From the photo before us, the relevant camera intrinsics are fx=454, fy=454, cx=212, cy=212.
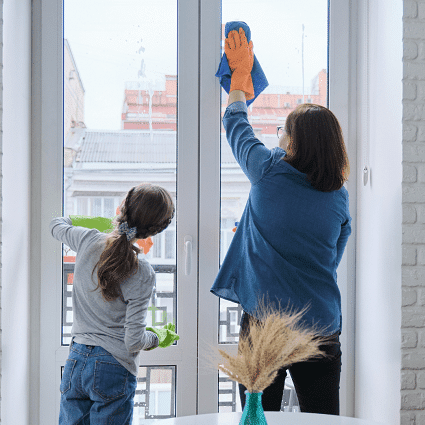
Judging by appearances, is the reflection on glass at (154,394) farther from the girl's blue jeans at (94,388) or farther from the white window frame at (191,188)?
the girl's blue jeans at (94,388)

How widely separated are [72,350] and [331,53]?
1461 mm

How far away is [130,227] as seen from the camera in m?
1.41

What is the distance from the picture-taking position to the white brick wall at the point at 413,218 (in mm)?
1446

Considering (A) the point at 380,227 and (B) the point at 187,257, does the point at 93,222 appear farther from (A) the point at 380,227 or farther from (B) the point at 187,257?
(A) the point at 380,227

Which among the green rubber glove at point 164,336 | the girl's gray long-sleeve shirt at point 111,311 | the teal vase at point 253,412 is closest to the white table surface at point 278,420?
the teal vase at point 253,412

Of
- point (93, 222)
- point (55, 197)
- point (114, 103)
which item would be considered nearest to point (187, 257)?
point (93, 222)

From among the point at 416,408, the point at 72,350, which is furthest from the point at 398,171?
the point at 72,350

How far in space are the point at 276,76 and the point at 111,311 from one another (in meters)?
1.10

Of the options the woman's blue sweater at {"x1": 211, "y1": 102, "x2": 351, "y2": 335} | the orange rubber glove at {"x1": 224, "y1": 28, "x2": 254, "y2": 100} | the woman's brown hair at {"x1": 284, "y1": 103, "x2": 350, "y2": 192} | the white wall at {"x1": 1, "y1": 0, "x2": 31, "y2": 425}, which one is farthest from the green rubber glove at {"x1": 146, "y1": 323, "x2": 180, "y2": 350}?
the orange rubber glove at {"x1": 224, "y1": 28, "x2": 254, "y2": 100}

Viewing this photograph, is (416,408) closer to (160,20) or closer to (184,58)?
(184,58)

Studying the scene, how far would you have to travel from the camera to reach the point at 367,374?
173 centimetres

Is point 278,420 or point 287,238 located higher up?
point 287,238

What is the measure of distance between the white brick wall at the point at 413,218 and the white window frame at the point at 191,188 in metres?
0.38

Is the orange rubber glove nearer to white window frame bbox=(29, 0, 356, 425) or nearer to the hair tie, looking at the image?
white window frame bbox=(29, 0, 356, 425)
